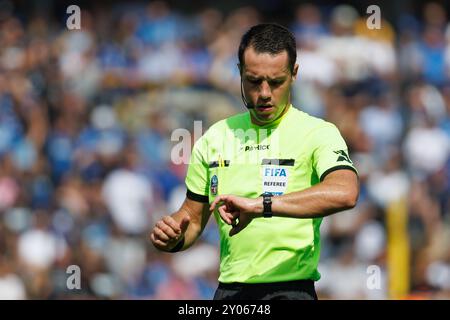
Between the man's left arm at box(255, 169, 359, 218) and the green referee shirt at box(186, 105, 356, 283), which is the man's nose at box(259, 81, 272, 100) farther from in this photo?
the man's left arm at box(255, 169, 359, 218)

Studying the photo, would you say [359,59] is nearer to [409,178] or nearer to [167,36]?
[409,178]

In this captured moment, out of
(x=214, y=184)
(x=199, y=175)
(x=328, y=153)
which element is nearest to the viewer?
(x=328, y=153)

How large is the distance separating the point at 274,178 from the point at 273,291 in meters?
0.69

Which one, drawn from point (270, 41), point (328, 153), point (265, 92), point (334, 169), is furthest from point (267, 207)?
point (270, 41)

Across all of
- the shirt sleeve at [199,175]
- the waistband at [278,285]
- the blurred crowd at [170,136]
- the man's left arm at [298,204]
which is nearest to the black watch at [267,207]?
the man's left arm at [298,204]

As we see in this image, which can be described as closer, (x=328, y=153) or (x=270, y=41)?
(x=328, y=153)

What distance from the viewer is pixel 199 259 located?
12172 millimetres

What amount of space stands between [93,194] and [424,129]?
4.36m

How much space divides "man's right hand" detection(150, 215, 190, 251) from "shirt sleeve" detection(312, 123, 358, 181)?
868mm

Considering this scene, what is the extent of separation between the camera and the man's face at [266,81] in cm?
600

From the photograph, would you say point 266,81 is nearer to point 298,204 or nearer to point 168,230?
point 298,204

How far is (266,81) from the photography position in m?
6.00
